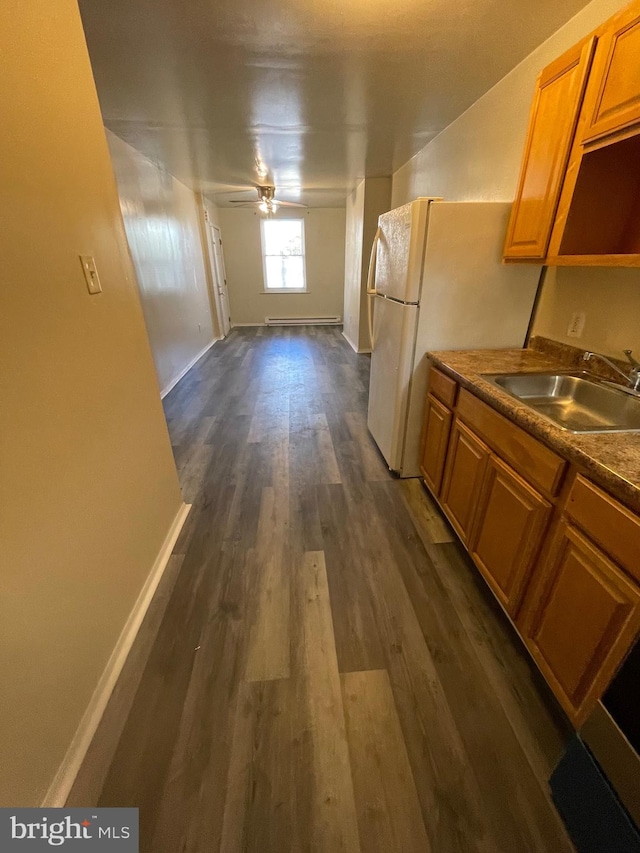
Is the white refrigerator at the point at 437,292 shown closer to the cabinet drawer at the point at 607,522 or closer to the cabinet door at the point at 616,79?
the cabinet door at the point at 616,79

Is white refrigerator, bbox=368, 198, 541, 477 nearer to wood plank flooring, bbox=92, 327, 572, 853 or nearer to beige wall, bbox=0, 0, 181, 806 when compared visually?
wood plank flooring, bbox=92, 327, 572, 853

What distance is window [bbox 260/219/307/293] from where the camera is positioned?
712 centimetres

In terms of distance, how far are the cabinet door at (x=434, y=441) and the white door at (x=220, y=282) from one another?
18.1 ft

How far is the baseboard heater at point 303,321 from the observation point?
25.4 ft

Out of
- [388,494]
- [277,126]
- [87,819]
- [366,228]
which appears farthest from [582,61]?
[366,228]

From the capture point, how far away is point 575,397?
1.58m

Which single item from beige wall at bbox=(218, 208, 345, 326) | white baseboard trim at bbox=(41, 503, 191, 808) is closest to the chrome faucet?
white baseboard trim at bbox=(41, 503, 191, 808)

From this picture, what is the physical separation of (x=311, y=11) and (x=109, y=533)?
93.5 inches

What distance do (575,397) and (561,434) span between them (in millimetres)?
688

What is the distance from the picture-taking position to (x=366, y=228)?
15.2 ft

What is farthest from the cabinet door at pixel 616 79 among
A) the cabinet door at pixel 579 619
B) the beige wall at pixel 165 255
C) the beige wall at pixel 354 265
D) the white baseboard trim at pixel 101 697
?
the beige wall at pixel 354 265

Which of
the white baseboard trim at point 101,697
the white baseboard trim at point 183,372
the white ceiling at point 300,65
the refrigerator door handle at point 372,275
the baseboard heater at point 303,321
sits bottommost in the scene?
the white baseboard trim at point 101,697

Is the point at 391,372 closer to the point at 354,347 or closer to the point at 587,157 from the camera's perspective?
the point at 587,157

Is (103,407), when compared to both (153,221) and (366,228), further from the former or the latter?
(366,228)
